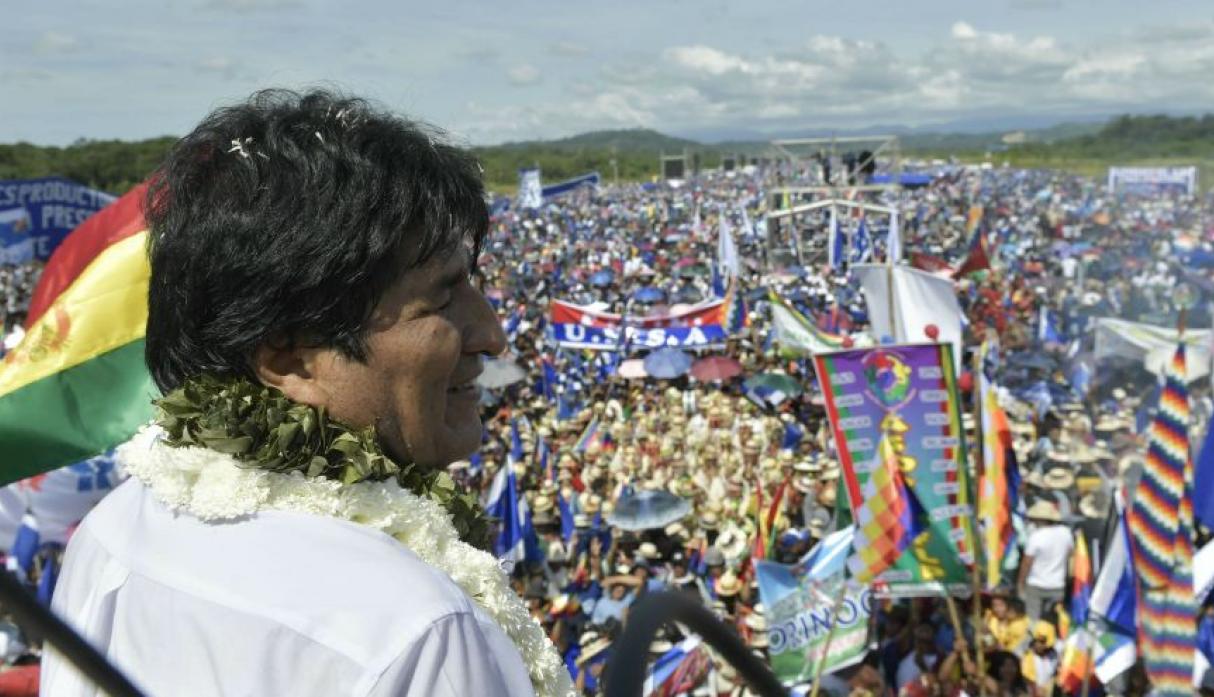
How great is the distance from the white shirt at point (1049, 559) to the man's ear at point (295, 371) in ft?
19.4

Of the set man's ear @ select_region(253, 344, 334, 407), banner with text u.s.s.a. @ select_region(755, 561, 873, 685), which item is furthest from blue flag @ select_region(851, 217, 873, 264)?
man's ear @ select_region(253, 344, 334, 407)

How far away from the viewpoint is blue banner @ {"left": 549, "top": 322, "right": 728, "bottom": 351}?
1472cm

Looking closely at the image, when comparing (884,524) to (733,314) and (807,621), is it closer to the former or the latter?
(807,621)

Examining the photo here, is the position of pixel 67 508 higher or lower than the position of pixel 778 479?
higher

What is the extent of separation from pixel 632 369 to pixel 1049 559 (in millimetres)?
8640

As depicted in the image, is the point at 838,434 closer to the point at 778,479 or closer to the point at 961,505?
the point at 961,505

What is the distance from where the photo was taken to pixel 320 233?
1.06 m

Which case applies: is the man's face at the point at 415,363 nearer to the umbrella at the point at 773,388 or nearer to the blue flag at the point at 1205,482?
the blue flag at the point at 1205,482

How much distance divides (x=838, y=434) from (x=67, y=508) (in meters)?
4.30

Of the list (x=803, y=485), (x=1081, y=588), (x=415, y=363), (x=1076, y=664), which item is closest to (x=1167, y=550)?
(x=1081, y=588)

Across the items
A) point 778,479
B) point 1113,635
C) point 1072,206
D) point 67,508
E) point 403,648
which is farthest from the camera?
point 1072,206

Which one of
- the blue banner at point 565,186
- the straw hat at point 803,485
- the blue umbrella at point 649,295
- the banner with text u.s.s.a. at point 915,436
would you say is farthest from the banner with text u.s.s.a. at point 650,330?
the blue banner at point 565,186

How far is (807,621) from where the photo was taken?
18.9ft

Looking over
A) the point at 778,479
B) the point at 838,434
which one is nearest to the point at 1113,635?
the point at 838,434
